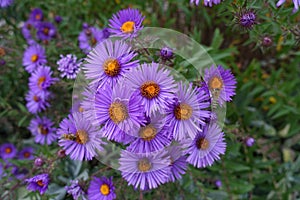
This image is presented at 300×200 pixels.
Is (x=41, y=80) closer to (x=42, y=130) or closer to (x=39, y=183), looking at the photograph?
(x=42, y=130)

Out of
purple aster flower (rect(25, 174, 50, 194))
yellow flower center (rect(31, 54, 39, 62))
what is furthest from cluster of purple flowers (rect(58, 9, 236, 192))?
yellow flower center (rect(31, 54, 39, 62))

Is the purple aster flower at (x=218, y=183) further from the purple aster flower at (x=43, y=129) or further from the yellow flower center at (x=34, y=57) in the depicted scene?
the yellow flower center at (x=34, y=57)

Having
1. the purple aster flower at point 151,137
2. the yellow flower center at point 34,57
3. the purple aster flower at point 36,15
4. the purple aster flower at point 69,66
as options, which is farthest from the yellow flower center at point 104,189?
the purple aster flower at point 36,15

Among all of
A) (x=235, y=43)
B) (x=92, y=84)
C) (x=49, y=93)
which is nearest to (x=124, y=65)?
(x=92, y=84)

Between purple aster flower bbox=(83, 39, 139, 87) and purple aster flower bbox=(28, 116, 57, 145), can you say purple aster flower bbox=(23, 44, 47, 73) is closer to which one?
purple aster flower bbox=(28, 116, 57, 145)

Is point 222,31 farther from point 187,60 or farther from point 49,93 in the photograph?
point 49,93

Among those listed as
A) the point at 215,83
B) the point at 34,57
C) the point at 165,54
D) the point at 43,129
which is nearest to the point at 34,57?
the point at 34,57
